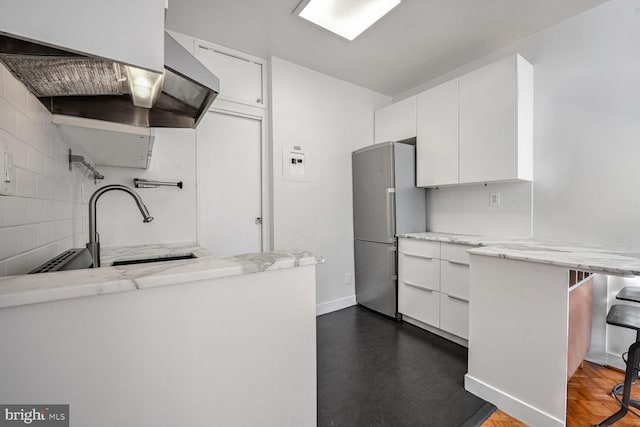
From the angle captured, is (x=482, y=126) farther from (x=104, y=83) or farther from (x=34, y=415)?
(x=34, y=415)

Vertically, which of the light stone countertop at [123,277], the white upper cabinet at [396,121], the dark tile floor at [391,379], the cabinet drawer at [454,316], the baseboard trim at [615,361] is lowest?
the dark tile floor at [391,379]

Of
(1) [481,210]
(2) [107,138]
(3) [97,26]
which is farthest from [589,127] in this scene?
(2) [107,138]

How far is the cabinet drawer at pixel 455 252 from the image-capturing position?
2.26 meters

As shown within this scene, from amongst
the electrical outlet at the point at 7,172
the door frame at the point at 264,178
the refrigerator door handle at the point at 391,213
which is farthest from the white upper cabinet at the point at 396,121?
the electrical outlet at the point at 7,172

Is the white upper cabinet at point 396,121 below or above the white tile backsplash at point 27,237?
above

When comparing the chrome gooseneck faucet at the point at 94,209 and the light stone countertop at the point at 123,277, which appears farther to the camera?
the chrome gooseneck faucet at the point at 94,209

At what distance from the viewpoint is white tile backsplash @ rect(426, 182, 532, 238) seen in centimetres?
241

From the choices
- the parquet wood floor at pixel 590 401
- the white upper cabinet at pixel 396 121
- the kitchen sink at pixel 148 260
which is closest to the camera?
the parquet wood floor at pixel 590 401

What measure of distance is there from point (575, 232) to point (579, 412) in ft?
4.13

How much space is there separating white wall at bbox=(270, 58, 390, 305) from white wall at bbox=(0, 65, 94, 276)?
163cm

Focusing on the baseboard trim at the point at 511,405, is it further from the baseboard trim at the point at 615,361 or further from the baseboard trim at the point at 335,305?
the baseboard trim at the point at 335,305

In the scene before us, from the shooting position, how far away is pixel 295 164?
2883mm

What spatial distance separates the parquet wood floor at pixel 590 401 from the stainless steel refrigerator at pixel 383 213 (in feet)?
4.46

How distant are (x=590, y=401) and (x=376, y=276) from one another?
1745mm
